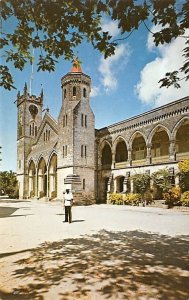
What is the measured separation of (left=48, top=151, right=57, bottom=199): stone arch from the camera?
33619 mm

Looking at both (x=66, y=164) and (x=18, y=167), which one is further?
(x=18, y=167)

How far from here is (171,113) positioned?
81.0 ft

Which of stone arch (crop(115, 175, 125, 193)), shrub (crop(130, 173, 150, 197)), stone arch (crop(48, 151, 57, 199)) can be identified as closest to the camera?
shrub (crop(130, 173, 150, 197))

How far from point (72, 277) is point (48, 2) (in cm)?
516

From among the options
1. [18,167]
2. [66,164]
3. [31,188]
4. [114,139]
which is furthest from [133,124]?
[18,167]

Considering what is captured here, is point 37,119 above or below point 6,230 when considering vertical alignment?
above

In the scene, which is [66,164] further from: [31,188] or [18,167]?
[18,167]

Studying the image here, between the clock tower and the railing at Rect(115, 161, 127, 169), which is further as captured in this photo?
the clock tower

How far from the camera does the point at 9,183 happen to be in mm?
48969

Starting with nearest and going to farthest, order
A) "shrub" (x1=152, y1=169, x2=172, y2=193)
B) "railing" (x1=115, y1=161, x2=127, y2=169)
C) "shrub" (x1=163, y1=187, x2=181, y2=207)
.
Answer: "shrub" (x1=163, y1=187, x2=181, y2=207) → "shrub" (x1=152, y1=169, x2=172, y2=193) → "railing" (x1=115, y1=161, x2=127, y2=169)

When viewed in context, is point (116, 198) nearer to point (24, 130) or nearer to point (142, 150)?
point (142, 150)

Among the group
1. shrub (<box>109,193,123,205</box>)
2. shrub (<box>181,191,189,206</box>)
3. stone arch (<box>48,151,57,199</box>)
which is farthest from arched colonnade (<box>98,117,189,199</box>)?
stone arch (<box>48,151,57,199</box>)

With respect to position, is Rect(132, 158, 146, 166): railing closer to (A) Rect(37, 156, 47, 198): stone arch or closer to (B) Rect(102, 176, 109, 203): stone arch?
(B) Rect(102, 176, 109, 203): stone arch

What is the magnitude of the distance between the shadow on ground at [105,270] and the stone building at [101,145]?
1815 cm
